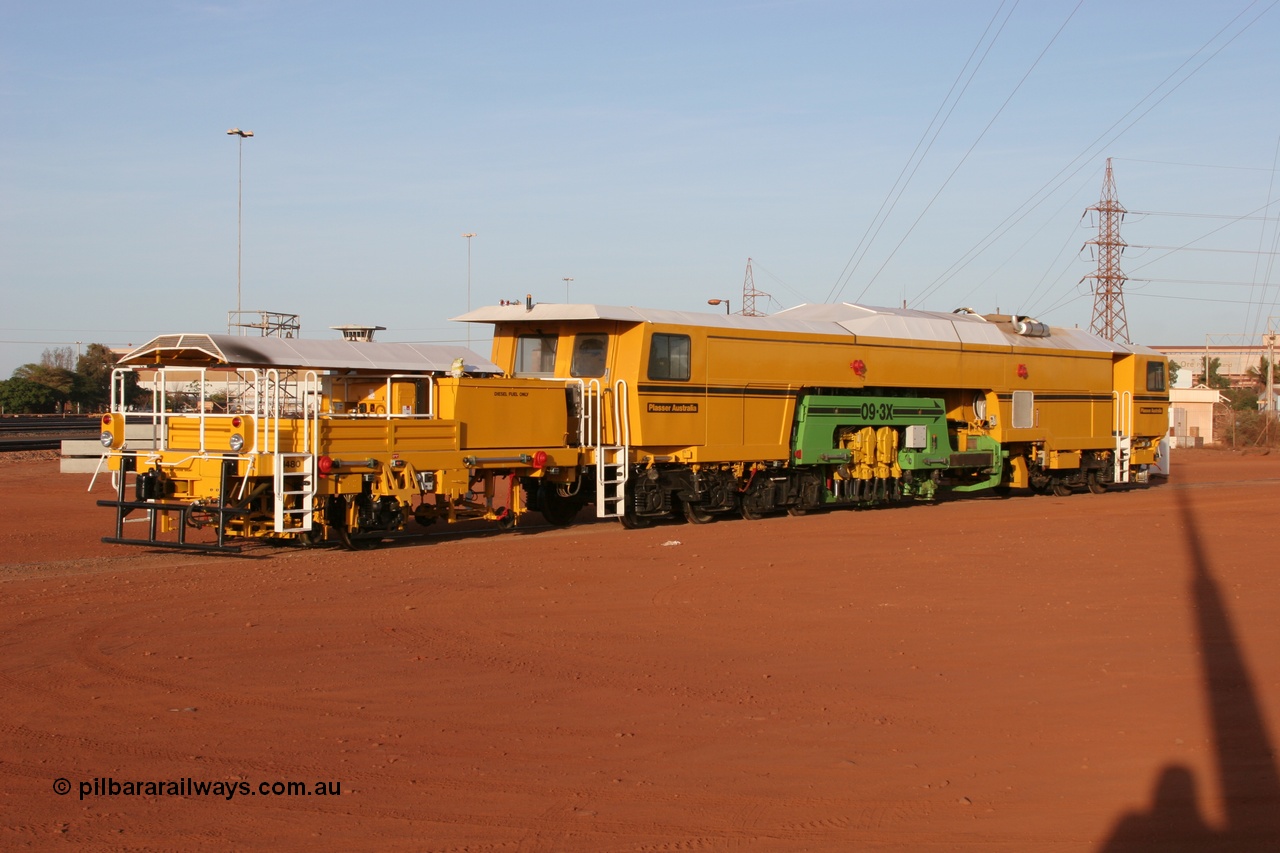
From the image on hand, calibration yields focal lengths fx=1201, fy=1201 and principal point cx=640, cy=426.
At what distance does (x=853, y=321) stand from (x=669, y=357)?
5.09 m

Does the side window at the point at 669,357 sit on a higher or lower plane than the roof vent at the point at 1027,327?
lower

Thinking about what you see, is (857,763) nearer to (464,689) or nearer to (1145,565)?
(464,689)

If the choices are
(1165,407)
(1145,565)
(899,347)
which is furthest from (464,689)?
(1165,407)

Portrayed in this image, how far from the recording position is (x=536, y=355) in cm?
1916

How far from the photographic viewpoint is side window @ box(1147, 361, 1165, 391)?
2852 centimetres

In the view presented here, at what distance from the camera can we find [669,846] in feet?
19.2

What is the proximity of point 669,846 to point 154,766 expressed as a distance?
302 cm

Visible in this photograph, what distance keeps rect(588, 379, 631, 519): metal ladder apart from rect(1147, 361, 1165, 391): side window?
1595 centimetres

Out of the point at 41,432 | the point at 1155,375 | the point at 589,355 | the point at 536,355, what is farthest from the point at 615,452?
the point at 41,432

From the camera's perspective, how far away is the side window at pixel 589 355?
18.5m

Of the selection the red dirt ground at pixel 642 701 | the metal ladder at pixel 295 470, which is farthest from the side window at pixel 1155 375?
the metal ladder at pixel 295 470

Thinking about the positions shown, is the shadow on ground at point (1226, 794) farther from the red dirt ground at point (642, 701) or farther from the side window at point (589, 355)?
the side window at point (589, 355)

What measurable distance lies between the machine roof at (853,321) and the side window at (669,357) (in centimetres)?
27

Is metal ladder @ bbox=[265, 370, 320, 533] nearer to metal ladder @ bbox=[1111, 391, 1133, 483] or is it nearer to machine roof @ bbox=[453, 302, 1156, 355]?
machine roof @ bbox=[453, 302, 1156, 355]
